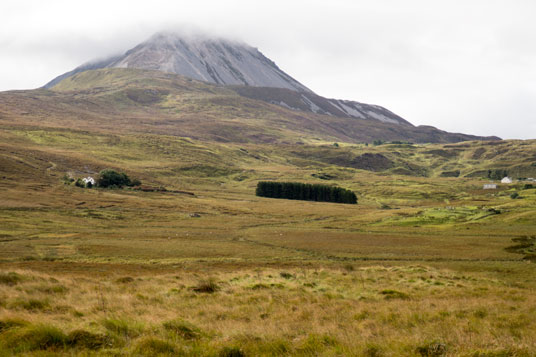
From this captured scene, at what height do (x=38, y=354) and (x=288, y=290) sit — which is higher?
(x=38, y=354)

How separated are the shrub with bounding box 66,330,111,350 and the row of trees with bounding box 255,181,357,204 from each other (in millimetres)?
165018

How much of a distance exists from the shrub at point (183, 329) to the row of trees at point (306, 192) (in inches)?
6404

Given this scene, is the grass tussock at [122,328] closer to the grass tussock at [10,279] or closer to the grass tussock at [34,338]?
the grass tussock at [34,338]

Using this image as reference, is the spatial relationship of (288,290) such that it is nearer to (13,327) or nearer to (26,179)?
(13,327)

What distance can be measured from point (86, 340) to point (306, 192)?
169270mm

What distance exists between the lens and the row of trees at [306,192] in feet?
576

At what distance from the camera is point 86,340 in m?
11.8

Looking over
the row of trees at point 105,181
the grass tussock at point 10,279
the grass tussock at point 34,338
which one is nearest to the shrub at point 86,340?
the grass tussock at point 34,338

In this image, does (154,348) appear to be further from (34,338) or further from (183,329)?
(34,338)

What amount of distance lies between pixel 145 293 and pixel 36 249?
3929 cm

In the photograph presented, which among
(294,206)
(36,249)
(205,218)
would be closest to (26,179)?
(205,218)

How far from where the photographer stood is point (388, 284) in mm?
29766

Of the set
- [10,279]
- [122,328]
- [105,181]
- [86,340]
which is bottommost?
[10,279]

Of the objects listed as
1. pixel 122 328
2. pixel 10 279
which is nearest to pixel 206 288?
pixel 10 279
